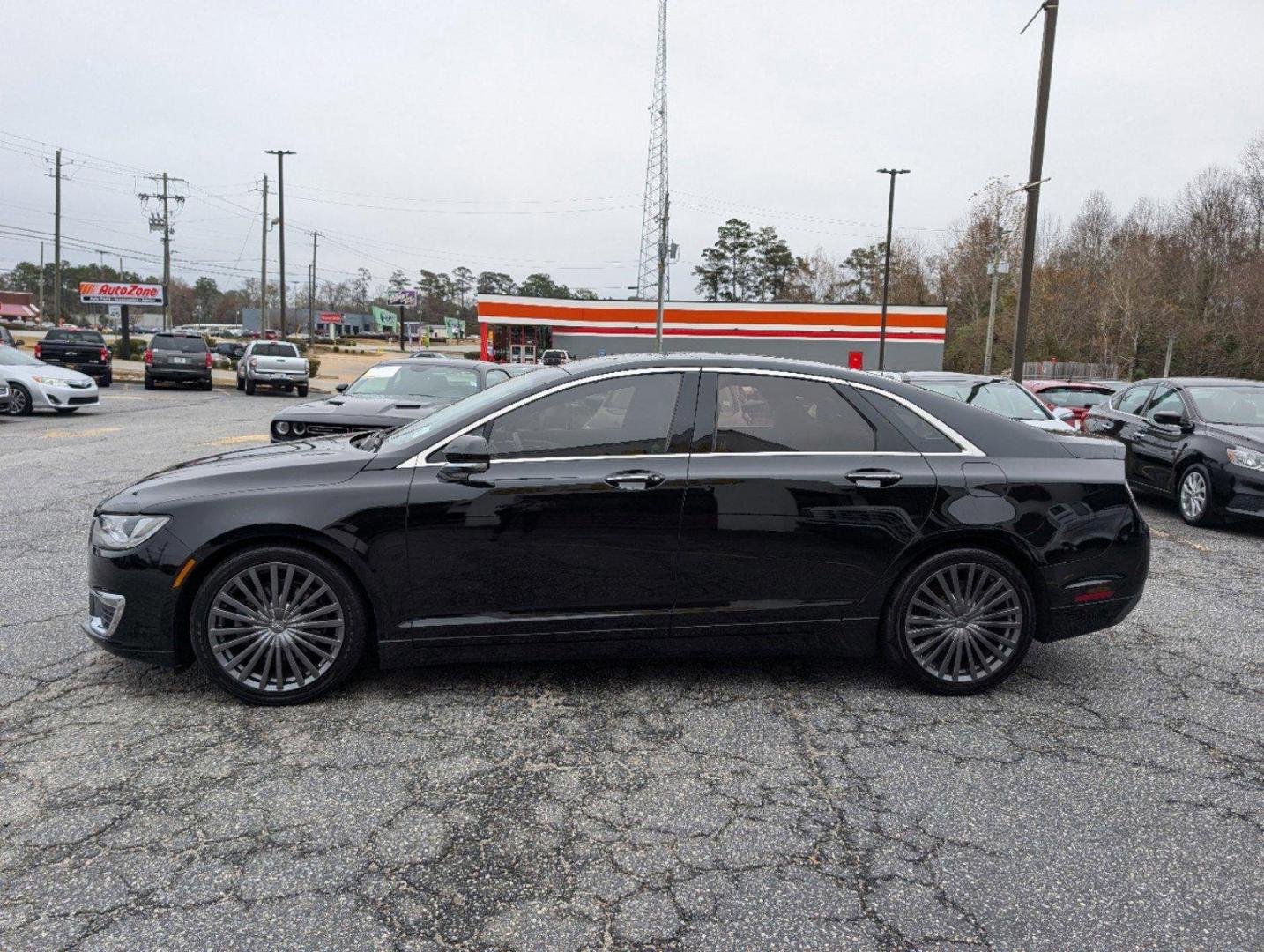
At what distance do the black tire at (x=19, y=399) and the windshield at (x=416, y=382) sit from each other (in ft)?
31.6

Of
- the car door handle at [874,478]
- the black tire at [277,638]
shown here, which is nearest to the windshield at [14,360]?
the black tire at [277,638]

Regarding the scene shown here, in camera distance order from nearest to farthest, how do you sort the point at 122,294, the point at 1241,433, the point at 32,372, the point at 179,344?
the point at 1241,433, the point at 32,372, the point at 179,344, the point at 122,294

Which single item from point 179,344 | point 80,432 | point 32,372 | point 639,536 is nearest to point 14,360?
point 32,372

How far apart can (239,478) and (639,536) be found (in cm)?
179

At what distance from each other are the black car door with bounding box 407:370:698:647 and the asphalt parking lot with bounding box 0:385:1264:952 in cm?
19

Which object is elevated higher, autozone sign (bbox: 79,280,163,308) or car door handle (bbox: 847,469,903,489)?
autozone sign (bbox: 79,280,163,308)

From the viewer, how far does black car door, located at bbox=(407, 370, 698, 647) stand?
3.69 metres

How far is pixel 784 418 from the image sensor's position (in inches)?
157

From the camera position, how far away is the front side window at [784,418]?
3.94 metres

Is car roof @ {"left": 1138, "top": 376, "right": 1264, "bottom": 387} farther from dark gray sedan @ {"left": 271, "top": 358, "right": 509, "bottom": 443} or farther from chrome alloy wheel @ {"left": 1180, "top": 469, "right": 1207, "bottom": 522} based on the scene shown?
dark gray sedan @ {"left": 271, "top": 358, "right": 509, "bottom": 443}

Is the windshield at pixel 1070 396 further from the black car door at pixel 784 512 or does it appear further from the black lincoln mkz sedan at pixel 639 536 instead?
the black car door at pixel 784 512

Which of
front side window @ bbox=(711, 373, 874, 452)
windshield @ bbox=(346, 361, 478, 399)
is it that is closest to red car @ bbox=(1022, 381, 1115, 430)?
windshield @ bbox=(346, 361, 478, 399)

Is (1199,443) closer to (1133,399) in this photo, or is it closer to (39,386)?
(1133,399)

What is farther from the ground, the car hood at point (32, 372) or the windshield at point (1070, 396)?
the windshield at point (1070, 396)
